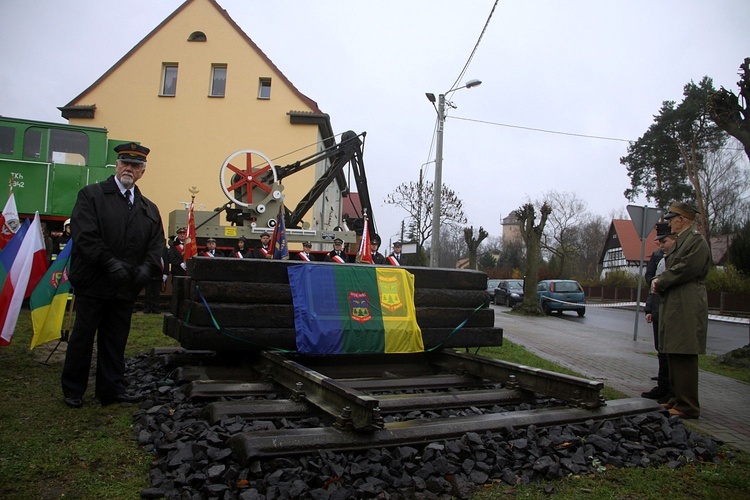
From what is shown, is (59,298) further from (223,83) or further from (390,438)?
(223,83)

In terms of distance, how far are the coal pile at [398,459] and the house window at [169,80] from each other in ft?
83.2

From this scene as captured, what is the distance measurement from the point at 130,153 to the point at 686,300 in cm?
520

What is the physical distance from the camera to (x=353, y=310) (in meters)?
5.61

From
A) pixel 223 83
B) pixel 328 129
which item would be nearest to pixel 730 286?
pixel 328 129

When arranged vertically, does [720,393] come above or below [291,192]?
below

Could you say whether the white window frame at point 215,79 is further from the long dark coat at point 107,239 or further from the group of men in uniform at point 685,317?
the group of men in uniform at point 685,317

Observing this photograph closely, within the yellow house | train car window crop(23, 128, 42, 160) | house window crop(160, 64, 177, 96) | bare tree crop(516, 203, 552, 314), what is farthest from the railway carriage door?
bare tree crop(516, 203, 552, 314)

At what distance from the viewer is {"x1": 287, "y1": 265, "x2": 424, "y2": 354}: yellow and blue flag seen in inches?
211

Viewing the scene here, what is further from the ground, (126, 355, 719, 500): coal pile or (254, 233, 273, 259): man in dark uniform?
(254, 233, 273, 259): man in dark uniform

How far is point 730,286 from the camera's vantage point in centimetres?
3131

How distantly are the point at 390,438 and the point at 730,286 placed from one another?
3414 cm

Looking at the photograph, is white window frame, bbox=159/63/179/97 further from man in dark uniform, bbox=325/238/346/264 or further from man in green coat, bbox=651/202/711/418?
man in green coat, bbox=651/202/711/418

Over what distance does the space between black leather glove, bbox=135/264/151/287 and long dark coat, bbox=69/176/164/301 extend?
3 cm

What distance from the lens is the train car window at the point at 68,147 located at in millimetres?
13305
